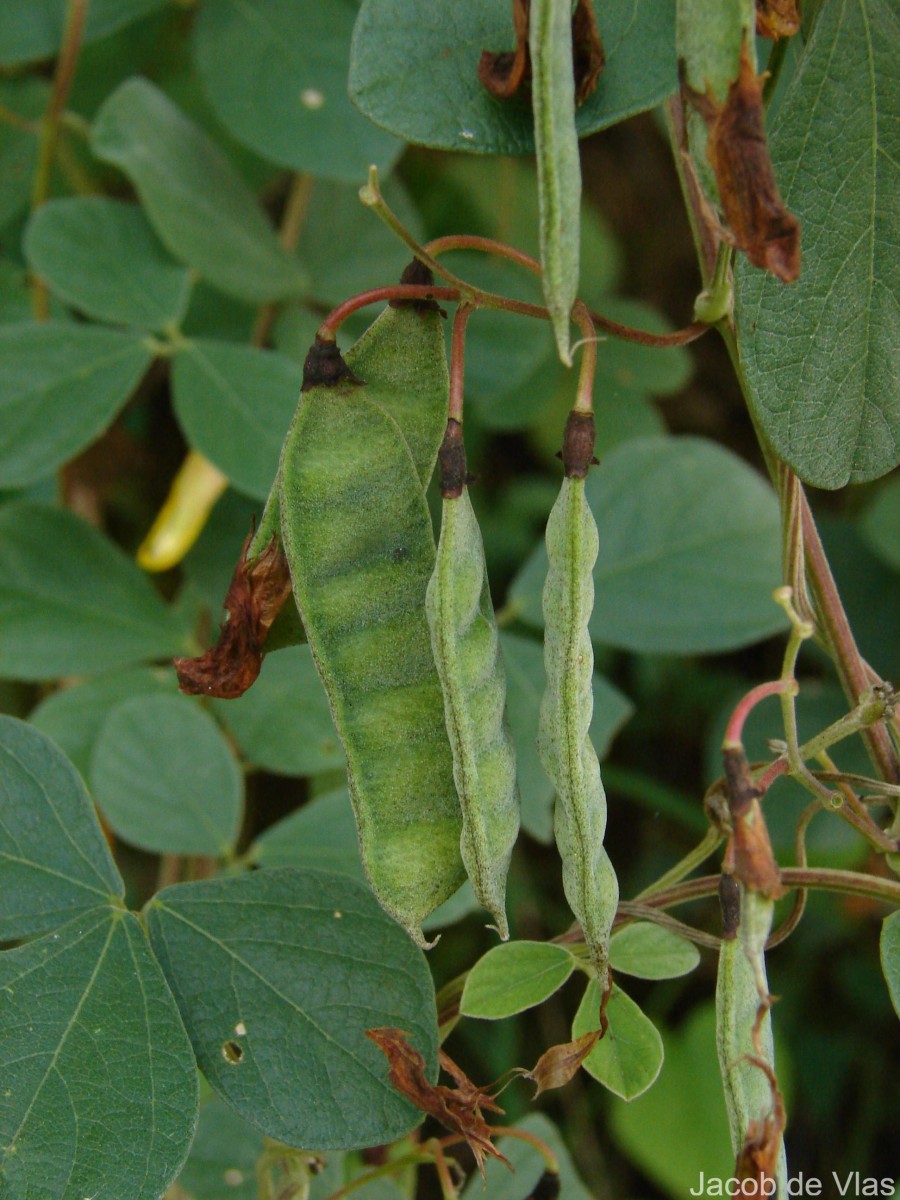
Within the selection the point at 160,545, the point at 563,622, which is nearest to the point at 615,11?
the point at 563,622

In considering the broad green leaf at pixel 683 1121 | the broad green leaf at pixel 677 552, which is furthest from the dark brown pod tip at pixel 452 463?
the broad green leaf at pixel 683 1121

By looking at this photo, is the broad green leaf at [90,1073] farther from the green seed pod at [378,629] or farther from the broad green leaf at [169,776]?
the broad green leaf at [169,776]

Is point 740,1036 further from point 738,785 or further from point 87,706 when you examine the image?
point 87,706

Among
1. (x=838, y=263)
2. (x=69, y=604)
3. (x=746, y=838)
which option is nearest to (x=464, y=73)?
(x=838, y=263)

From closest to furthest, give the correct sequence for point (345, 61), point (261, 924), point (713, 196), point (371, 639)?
point (713, 196)
point (371, 639)
point (261, 924)
point (345, 61)

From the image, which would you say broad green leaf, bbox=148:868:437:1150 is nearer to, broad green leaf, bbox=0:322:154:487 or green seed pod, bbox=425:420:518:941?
Result: green seed pod, bbox=425:420:518:941

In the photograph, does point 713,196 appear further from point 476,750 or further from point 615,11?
point 476,750
